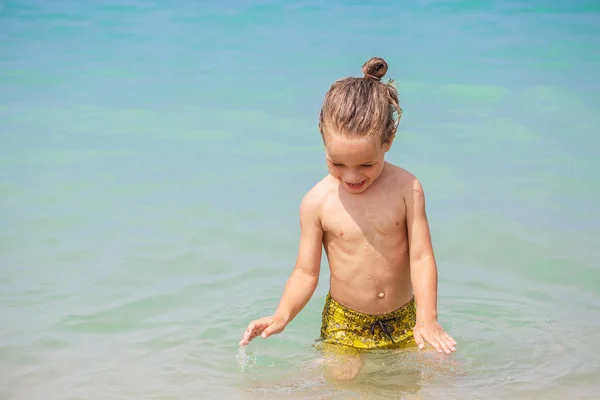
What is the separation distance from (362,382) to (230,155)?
4.00m

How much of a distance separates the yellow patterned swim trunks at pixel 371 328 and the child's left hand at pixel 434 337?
34 centimetres

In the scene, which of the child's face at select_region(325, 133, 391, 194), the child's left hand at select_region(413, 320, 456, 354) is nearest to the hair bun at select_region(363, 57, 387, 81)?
the child's face at select_region(325, 133, 391, 194)

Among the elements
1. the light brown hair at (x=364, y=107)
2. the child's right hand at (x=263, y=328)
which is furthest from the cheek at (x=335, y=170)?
the child's right hand at (x=263, y=328)

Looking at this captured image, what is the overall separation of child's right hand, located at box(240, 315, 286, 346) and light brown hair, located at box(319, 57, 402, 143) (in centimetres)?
77

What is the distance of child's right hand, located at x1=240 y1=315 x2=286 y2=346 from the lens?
10.9 ft

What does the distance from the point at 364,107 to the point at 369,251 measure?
67 centimetres

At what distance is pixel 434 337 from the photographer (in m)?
3.25

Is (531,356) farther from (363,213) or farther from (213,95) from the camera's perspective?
(213,95)

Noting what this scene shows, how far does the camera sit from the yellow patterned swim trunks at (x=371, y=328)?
3719 millimetres

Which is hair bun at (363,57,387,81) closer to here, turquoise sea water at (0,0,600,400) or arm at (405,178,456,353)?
arm at (405,178,456,353)

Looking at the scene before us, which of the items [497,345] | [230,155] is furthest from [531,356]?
[230,155]

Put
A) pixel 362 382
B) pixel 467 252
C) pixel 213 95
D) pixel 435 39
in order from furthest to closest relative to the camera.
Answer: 1. pixel 435 39
2. pixel 213 95
3. pixel 467 252
4. pixel 362 382

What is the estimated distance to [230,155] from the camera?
7285 mm

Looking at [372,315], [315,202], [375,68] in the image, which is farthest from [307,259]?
[375,68]
